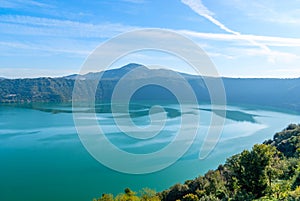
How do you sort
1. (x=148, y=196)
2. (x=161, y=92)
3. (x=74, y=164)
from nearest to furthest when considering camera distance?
(x=148, y=196), (x=74, y=164), (x=161, y=92)

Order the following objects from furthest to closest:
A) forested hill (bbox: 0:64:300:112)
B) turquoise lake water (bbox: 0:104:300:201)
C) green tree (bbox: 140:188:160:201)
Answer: forested hill (bbox: 0:64:300:112) → turquoise lake water (bbox: 0:104:300:201) → green tree (bbox: 140:188:160:201)

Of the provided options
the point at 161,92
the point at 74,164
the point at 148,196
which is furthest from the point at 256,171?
the point at 161,92

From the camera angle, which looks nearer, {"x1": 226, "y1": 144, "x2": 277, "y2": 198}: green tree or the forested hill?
{"x1": 226, "y1": 144, "x2": 277, "y2": 198}: green tree

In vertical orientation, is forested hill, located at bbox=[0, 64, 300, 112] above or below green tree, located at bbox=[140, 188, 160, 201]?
above

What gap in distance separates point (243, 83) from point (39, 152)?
70.9m

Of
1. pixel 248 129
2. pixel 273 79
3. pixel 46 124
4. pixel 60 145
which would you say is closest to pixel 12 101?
pixel 46 124

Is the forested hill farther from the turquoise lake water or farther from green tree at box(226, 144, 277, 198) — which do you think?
green tree at box(226, 144, 277, 198)

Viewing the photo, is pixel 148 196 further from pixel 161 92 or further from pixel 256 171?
pixel 161 92

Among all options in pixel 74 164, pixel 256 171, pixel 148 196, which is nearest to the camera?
pixel 256 171

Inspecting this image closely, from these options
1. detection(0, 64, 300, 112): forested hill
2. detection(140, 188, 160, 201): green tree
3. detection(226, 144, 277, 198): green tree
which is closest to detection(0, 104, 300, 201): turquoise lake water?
detection(140, 188, 160, 201): green tree

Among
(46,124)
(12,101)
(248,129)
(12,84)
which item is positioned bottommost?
(248,129)

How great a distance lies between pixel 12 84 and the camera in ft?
270

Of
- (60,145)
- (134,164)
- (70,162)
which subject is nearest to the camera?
(134,164)

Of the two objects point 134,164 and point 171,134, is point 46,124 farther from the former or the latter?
point 134,164
